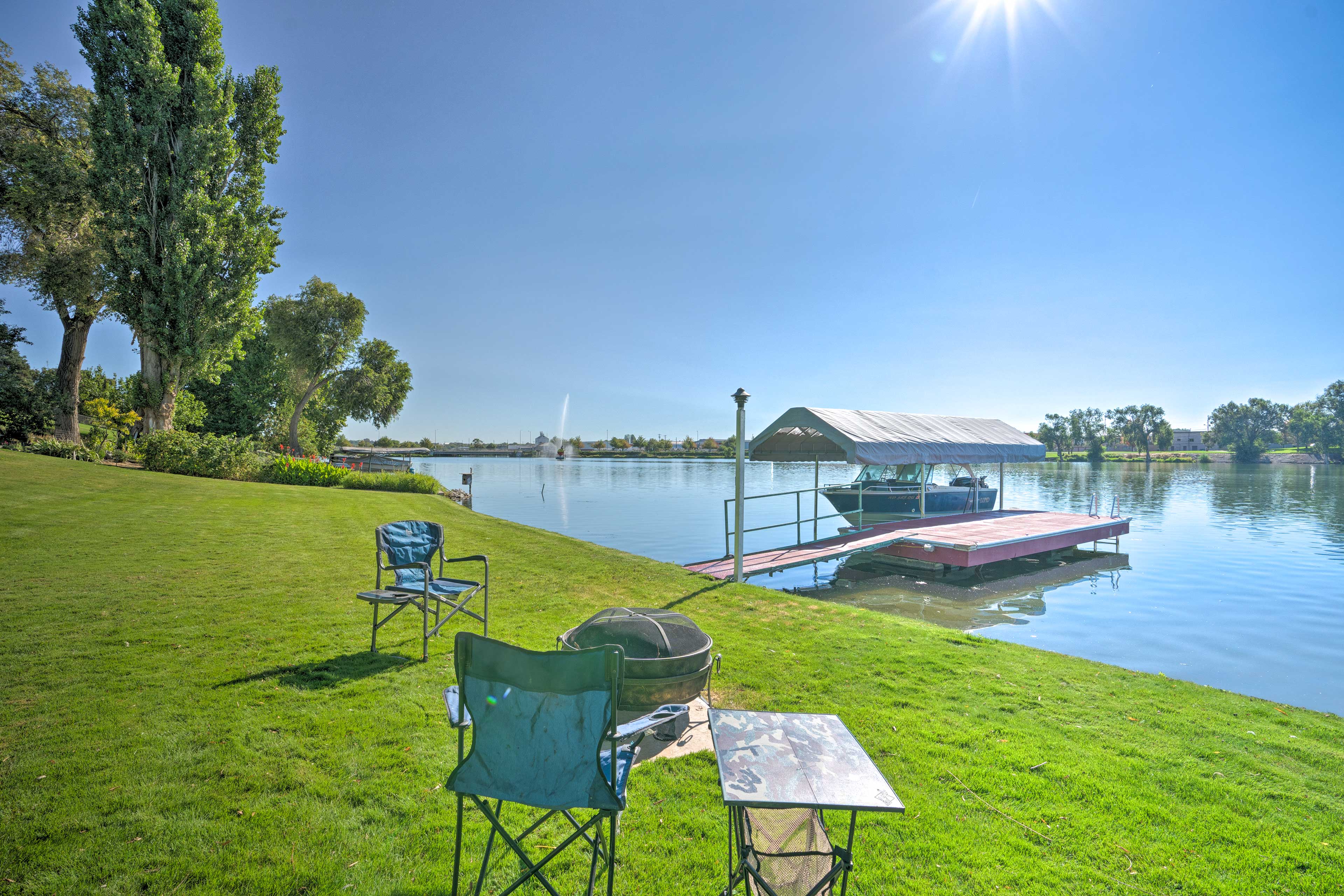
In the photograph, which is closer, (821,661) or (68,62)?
(821,661)

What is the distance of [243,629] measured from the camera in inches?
206

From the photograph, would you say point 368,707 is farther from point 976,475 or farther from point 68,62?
point 68,62

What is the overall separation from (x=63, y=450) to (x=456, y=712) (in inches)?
759

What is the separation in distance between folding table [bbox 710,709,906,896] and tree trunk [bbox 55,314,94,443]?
2236 cm

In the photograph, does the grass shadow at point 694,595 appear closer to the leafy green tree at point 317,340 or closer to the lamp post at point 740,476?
the lamp post at point 740,476

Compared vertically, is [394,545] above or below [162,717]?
above

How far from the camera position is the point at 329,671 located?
173 inches

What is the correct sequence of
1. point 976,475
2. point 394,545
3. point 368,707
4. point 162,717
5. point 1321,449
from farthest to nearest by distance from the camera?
point 1321,449 < point 976,475 < point 394,545 < point 368,707 < point 162,717

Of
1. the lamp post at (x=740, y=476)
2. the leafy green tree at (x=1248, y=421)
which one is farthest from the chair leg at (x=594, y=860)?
the leafy green tree at (x=1248, y=421)

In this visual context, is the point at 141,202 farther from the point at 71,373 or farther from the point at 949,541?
the point at 949,541

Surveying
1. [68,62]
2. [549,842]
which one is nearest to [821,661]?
[549,842]

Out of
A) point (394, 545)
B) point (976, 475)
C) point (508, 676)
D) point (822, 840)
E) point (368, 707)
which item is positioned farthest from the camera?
point (976, 475)

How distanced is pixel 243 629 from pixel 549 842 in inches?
167

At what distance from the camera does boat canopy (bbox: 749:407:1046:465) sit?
12.8m
